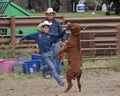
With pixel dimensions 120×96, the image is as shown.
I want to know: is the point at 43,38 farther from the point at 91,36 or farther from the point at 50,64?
the point at 91,36

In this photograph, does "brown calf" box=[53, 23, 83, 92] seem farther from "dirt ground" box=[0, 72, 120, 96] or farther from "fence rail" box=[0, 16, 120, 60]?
"fence rail" box=[0, 16, 120, 60]

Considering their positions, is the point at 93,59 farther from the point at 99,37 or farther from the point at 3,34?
the point at 3,34

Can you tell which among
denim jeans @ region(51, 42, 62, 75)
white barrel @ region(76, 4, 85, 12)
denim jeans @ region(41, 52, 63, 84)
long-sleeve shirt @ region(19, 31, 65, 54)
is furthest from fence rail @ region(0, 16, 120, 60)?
white barrel @ region(76, 4, 85, 12)

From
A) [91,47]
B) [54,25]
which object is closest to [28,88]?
[54,25]

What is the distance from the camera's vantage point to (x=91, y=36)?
15.9 metres

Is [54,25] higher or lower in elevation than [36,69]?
higher

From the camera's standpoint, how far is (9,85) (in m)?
12.3

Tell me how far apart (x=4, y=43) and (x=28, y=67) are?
8.99 ft

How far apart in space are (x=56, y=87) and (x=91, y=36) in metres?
4.39

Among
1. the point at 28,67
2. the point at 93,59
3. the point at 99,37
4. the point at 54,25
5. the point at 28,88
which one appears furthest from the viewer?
the point at 99,37

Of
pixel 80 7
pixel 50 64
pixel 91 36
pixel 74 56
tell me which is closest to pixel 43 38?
pixel 50 64

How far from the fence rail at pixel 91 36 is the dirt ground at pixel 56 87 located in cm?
201

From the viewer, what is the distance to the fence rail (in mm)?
15734

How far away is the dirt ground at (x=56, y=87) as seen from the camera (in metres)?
10.8
